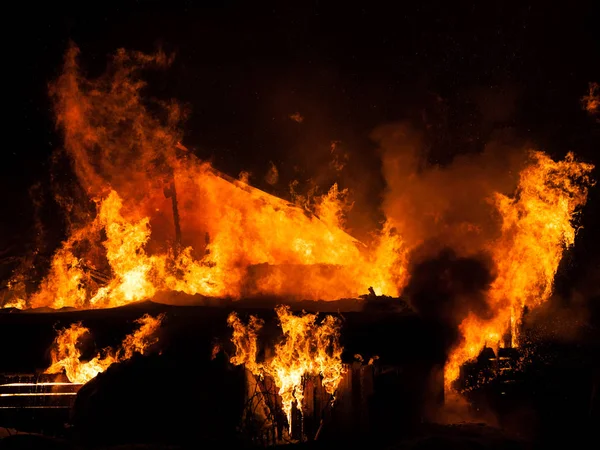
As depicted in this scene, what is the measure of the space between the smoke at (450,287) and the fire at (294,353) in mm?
2916

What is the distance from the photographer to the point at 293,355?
446 inches

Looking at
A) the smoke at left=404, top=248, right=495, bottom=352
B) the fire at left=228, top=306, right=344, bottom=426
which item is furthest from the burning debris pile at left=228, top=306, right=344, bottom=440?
the smoke at left=404, top=248, right=495, bottom=352

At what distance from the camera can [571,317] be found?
72.3 feet

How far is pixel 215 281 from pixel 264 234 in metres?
3.02

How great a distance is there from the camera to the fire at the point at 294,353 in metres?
11.2

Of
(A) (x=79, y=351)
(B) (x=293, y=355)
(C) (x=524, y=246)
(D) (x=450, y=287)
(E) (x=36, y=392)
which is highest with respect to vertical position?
(C) (x=524, y=246)

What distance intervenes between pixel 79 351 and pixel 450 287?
9357mm

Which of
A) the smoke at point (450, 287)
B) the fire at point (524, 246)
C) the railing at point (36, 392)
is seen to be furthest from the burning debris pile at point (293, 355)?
the fire at point (524, 246)

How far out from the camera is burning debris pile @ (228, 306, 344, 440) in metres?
11.2

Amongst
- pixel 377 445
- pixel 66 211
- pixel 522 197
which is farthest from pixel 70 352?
pixel 522 197

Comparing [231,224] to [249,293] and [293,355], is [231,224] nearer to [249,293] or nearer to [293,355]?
[249,293]

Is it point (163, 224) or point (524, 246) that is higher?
point (163, 224)

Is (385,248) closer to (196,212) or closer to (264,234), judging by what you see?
(264,234)

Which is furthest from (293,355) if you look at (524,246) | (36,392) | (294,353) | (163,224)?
(163,224)
